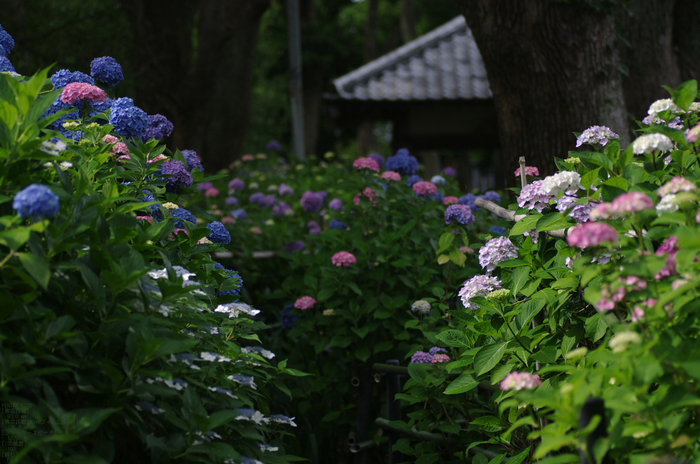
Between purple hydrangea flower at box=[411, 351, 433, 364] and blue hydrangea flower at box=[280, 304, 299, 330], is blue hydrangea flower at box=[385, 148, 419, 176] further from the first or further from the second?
purple hydrangea flower at box=[411, 351, 433, 364]

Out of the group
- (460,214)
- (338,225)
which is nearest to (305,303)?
(338,225)

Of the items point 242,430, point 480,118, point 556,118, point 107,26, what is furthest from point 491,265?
point 107,26

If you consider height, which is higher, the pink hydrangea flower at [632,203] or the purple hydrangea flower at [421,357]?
the pink hydrangea flower at [632,203]

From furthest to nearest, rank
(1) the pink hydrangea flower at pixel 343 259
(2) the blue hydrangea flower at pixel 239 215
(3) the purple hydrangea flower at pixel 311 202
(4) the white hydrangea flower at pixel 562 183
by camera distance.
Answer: (2) the blue hydrangea flower at pixel 239 215, (3) the purple hydrangea flower at pixel 311 202, (1) the pink hydrangea flower at pixel 343 259, (4) the white hydrangea flower at pixel 562 183

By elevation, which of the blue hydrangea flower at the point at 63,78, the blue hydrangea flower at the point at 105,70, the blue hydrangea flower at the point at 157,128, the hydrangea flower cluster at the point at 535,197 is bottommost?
the hydrangea flower cluster at the point at 535,197

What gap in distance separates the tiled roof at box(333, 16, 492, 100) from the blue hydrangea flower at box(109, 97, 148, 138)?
5845 millimetres

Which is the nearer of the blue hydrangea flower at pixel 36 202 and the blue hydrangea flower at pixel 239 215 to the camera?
the blue hydrangea flower at pixel 36 202

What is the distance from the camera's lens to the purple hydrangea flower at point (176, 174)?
2119 millimetres

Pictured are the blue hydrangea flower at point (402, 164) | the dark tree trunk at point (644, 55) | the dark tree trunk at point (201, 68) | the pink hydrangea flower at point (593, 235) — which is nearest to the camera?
the pink hydrangea flower at point (593, 235)

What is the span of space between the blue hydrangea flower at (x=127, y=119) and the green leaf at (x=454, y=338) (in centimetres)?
127

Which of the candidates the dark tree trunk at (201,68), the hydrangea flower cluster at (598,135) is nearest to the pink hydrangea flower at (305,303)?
the hydrangea flower cluster at (598,135)

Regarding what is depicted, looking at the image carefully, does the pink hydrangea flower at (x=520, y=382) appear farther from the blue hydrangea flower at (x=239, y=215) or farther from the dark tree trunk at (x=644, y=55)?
the dark tree trunk at (x=644, y=55)

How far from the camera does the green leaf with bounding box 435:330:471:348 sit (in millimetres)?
1918

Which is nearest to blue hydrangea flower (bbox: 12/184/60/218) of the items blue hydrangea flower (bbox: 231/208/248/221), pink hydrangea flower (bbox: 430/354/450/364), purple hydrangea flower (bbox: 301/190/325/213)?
pink hydrangea flower (bbox: 430/354/450/364)
